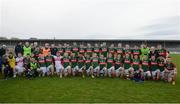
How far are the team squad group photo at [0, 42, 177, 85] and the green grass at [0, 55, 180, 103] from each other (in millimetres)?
697

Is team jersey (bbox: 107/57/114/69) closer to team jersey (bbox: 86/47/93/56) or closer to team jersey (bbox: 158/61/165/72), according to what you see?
team jersey (bbox: 86/47/93/56)

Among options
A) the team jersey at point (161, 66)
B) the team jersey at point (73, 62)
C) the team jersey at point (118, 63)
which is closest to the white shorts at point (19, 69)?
the team jersey at point (73, 62)

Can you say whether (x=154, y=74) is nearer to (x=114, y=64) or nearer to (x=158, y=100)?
(x=114, y=64)

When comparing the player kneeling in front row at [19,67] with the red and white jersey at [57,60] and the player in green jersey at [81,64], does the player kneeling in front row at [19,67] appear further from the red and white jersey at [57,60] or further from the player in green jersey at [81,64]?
the player in green jersey at [81,64]

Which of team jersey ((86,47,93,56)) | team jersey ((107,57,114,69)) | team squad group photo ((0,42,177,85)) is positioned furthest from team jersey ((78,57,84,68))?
team jersey ((107,57,114,69))

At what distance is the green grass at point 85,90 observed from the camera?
8.45m

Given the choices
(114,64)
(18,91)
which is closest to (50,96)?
(18,91)

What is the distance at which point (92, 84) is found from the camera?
10.9 meters

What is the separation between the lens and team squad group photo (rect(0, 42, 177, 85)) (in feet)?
40.7

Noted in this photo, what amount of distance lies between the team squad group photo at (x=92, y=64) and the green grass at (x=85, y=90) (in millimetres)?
697

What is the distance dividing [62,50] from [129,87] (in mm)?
4738

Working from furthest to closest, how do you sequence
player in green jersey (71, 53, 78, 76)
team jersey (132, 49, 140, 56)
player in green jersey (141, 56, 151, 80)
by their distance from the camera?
1. team jersey (132, 49, 140, 56)
2. player in green jersey (71, 53, 78, 76)
3. player in green jersey (141, 56, 151, 80)

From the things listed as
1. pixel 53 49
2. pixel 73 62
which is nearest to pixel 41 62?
pixel 53 49

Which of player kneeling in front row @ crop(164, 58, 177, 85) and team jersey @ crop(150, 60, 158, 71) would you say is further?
team jersey @ crop(150, 60, 158, 71)
